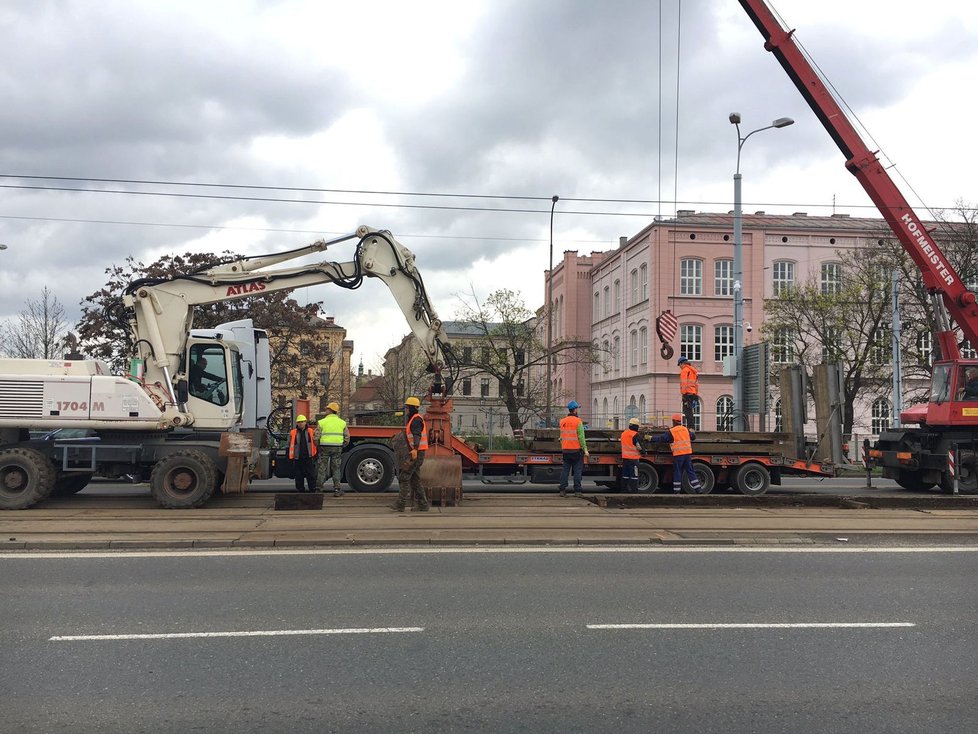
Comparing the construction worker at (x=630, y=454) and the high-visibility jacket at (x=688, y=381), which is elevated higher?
the high-visibility jacket at (x=688, y=381)

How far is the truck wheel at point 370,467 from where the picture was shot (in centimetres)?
1548

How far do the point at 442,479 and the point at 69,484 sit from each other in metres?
6.75

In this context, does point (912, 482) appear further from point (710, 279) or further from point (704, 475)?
point (710, 279)

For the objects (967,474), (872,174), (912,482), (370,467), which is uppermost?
(872,174)

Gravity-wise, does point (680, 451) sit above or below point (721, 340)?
below

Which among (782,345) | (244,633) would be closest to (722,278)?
(782,345)

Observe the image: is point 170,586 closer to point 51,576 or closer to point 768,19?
point 51,576

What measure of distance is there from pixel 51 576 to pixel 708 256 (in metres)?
44.1

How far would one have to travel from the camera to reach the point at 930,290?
1806cm

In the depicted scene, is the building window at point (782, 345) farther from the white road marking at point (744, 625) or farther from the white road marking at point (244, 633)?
the white road marking at point (244, 633)

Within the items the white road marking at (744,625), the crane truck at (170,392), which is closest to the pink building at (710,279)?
the crane truck at (170,392)

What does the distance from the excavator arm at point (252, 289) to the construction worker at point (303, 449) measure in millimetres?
1826

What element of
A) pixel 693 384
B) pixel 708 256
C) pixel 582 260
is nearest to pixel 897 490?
pixel 693 384

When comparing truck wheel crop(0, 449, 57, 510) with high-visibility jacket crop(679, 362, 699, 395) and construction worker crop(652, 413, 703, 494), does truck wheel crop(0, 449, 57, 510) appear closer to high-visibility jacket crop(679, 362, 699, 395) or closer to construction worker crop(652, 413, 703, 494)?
construction worker crop(652, 413, 703, 494)
